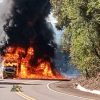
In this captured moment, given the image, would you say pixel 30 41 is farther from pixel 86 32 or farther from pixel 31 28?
pixel 86 32

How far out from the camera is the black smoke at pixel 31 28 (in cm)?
8194

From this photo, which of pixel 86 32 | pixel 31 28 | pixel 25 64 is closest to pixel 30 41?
pixel 31 28

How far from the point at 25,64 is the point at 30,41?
173 inches

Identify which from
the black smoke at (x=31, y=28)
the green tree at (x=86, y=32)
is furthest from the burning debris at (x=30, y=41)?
the green tree at (x=86, y=32)

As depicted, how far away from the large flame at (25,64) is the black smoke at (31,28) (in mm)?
897

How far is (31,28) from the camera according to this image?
83750 mm

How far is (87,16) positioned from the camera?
135ft

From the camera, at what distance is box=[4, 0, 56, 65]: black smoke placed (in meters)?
81.9

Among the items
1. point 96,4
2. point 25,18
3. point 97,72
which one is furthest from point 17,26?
point 96,4

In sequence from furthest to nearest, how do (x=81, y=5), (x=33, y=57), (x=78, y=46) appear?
(x=33, y=57) → (x=78, y=46) → (x=81, y=5)

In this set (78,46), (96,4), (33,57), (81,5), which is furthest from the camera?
(33,57)

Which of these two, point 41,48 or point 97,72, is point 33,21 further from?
point 97,72

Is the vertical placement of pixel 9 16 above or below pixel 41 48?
above

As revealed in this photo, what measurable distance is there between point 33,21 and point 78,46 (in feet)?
137
